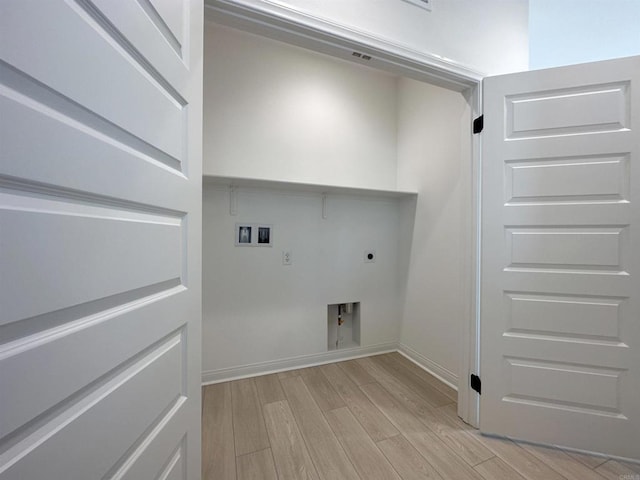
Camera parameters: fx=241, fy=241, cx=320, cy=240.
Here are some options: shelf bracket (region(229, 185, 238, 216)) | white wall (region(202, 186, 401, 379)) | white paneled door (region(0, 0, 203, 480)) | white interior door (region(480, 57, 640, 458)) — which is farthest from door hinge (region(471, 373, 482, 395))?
shelf bracket (region(229, 185, 238, 216))

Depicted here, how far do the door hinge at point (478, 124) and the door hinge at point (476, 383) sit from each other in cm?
153

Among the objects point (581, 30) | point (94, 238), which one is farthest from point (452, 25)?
point (94, 238)

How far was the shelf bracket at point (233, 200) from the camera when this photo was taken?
2.04 meters

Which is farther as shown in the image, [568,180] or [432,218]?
[432,218]

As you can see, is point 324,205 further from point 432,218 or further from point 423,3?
point 423,3

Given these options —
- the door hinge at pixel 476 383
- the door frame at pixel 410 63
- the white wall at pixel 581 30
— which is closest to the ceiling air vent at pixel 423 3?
the door frame at pixel 410 63

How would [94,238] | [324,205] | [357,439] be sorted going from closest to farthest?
[94,238] → [357,439] → [324,205]

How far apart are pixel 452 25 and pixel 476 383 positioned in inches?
86.2

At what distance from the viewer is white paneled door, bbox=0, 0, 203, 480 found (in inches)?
13.9

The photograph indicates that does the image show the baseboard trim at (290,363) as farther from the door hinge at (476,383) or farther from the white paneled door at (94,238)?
the white paneled door at (94,238)

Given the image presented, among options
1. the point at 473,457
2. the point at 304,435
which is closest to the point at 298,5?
the point at 304,435

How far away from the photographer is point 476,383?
1.50 m

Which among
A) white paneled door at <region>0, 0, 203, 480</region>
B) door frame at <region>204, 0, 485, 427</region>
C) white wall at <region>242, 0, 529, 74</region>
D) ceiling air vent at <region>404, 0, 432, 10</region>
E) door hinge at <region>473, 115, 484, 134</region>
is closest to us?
white paneled door at <region>0, 0, 203, 480</region>

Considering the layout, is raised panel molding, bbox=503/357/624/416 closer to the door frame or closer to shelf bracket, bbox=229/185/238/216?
the door frame
